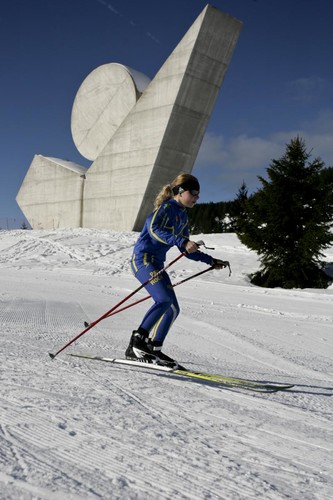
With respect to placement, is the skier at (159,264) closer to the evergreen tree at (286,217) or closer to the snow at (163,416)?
the snow at (163,416)

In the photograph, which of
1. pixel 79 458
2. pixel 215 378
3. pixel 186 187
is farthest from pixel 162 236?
pixel 79 458

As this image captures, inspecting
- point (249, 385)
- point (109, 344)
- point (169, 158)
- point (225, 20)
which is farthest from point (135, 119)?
point (249, 385)

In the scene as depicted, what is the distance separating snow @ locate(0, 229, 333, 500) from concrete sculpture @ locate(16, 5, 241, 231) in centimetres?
1631

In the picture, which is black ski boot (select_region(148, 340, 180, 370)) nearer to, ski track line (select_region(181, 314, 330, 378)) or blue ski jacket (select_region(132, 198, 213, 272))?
blue ski jacket (select_region(132, 198, 213, 272))

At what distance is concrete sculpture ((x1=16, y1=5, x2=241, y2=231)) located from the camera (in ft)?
71.8

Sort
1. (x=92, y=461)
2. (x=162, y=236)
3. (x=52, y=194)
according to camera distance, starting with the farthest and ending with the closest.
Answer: (x=52, y=194) < (x=162, y=236) < (x=92, y=461)

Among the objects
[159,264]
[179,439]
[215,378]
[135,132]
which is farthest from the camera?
[135,132]

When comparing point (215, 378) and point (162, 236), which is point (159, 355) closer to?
point (215, 378)

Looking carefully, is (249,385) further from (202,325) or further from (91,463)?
(202,325)

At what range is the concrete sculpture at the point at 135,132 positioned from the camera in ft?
71.8

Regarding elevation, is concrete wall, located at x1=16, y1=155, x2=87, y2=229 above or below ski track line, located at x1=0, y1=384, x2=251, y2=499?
above

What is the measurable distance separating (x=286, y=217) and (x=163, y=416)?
46.4 feet

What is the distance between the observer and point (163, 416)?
8.80 feet

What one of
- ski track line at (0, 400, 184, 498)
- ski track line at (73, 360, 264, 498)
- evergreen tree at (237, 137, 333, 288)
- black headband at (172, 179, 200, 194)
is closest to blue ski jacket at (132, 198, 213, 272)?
black headband at (172, 179, 200, 194)
